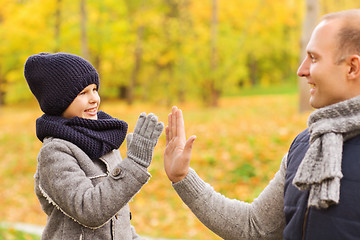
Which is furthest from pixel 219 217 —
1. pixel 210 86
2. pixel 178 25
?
pixel 178 25

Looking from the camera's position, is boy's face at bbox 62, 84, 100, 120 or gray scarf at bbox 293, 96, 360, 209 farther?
boy's face at bbox 62, 84, 100, 120

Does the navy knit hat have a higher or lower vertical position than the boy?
higher

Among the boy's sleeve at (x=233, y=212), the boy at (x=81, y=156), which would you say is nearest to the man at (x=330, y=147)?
the boy's sleeve at (x=233, y=212)

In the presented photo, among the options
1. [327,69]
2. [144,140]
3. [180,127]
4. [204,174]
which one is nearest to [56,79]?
[144,140]

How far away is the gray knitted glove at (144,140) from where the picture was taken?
83.0 inches

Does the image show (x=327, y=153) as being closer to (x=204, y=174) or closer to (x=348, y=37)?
(x=348, y=37)

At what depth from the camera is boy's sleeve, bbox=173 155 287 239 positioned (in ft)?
7.21

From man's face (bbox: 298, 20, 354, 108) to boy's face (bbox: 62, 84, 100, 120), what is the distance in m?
1.15

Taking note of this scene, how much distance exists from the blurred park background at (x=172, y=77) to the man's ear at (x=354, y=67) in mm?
4603

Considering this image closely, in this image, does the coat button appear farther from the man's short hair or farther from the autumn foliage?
the autumn foliage

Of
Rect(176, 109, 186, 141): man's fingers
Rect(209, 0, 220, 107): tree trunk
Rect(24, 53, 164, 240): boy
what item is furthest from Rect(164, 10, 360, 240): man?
Rect(209, 0, 220, 107): tree trunk

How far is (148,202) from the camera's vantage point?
24.9 feet

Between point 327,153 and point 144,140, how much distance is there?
0.89 meters

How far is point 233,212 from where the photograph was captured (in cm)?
230
